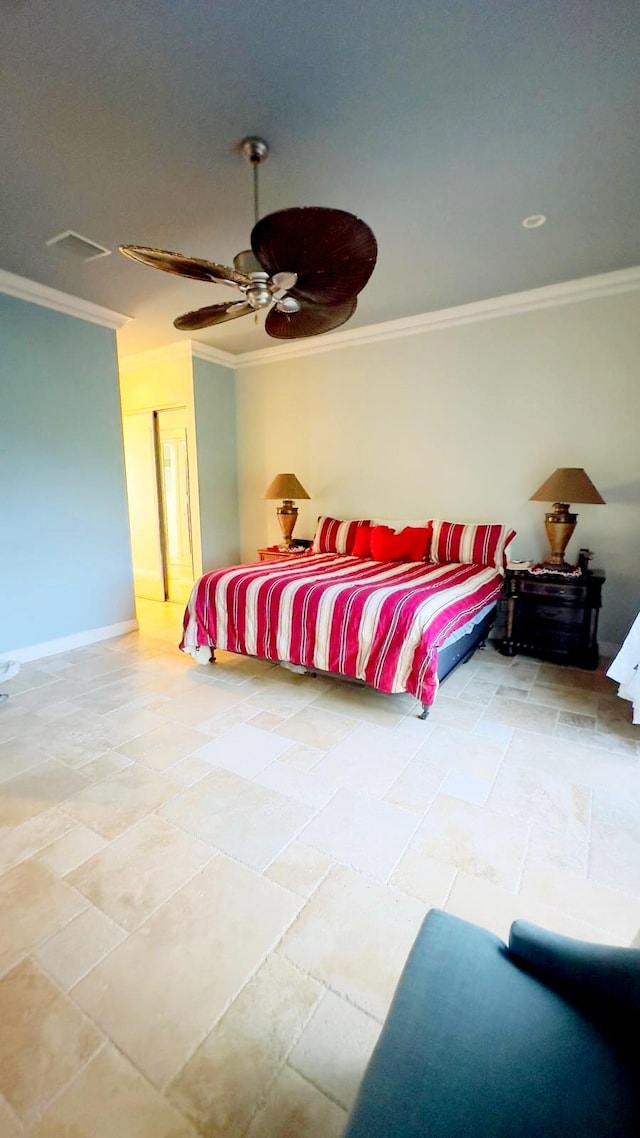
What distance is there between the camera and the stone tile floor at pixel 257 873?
1.05m

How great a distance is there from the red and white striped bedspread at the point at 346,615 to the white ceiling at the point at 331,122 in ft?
6.79

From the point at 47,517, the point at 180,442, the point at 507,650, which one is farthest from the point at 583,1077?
the point at 180,442

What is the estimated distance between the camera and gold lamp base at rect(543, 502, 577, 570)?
3.40m

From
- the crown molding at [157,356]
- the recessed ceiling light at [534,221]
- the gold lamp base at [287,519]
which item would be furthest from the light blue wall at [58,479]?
the recessed ceiling light at [534,221]

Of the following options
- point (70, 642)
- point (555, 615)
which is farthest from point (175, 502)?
point (555, 615)

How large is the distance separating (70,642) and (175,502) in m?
2.16

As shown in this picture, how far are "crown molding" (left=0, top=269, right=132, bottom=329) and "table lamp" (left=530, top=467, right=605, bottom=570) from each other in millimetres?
3685

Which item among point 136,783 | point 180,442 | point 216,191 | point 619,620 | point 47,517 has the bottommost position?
point 136,783

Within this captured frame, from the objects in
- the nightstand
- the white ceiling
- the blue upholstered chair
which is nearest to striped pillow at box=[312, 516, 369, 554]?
the nightstand

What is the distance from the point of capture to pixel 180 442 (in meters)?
5.25

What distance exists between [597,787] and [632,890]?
1.84 ft

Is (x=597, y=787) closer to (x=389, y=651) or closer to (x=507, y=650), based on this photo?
(x=389, y=651)

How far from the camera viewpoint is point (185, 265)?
1.79 metres

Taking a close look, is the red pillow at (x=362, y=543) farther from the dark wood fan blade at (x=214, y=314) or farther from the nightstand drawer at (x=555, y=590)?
the dark wood fan blade at (x=214, y=314)
